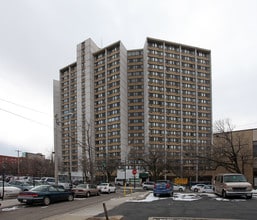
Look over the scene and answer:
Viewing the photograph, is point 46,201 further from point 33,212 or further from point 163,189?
point 163,189

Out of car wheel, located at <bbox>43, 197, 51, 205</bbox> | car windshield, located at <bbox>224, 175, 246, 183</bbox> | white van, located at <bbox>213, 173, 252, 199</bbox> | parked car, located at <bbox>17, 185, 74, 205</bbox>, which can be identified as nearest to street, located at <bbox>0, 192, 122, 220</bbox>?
parked car, located at <bbox>17, 185, 74, 205</bbox>

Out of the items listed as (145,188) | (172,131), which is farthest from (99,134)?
(145,188)

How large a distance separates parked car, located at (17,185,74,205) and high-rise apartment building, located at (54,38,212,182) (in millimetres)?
92611

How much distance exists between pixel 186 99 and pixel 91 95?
39109mm

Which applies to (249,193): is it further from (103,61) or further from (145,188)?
(103,61)

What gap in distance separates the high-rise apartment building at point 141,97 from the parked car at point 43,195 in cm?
9261

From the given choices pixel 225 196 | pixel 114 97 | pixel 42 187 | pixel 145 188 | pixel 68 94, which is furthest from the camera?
pixel 68 94

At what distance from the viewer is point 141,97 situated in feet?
418

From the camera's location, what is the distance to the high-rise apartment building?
400 feet

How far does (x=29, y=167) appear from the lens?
124 metres

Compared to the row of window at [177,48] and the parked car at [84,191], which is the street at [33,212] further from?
the row of window at [177,48]

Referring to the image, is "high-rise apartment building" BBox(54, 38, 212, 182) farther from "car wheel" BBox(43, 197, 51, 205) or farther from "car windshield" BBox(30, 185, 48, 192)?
"car wheel" BBox(43, 197, 51, 205)

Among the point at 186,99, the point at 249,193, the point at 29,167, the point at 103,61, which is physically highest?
the point at 103,61

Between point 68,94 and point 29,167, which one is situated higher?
point 68,94
